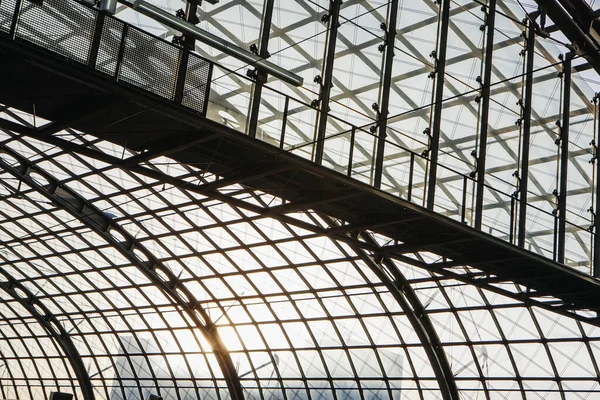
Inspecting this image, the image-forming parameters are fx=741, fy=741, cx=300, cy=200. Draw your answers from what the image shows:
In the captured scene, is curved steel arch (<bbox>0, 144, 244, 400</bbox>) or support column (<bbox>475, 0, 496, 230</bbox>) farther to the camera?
curved steel arch (<bbox>0, 144, 244, 400</bbox>)

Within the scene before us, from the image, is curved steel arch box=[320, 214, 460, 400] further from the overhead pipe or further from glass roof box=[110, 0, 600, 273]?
the overhead pipe

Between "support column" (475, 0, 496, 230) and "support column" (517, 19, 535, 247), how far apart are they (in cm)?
179

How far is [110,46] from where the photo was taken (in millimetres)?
18719

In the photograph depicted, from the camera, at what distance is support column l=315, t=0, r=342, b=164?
23609mm

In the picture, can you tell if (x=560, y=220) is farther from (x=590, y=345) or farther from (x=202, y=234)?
(x=202, y=234)

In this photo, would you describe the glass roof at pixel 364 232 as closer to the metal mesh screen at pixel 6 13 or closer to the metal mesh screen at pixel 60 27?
the metal mesh screen at pixel 60 27

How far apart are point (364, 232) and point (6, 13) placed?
22516 millimetres

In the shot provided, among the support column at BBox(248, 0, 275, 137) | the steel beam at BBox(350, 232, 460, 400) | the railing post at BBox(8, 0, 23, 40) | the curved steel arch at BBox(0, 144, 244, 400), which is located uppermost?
the curved steel arch at BBox(0, 144, 244, 400)

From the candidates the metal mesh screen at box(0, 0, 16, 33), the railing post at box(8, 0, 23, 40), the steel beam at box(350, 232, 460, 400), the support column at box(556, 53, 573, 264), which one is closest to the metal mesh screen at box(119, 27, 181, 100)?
the railing post at box(8, 0, 23, 40)

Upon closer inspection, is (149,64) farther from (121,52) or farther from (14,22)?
(14,22)

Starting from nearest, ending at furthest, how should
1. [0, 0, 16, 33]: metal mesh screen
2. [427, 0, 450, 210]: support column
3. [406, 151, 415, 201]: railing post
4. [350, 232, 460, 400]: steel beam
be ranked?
[0, 0, 16, 33]: metal mesh screen < [406, 151, 415, 201]: railing post < [427, 0, 450, 210]: support column < [350, 232, 460, 400]: steel beam

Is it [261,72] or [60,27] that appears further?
[261,72]

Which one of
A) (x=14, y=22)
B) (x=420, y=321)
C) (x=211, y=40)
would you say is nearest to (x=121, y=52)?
(x=14, y=22)

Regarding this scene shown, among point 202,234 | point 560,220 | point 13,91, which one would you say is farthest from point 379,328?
point 13,91
